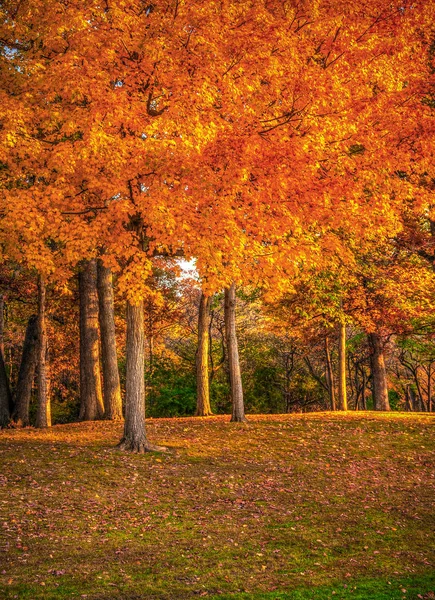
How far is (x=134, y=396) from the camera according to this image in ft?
38.2

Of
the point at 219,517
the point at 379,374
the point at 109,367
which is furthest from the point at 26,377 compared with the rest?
the point at 379,374

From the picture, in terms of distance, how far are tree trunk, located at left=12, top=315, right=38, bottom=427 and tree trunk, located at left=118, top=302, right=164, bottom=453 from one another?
7.85m

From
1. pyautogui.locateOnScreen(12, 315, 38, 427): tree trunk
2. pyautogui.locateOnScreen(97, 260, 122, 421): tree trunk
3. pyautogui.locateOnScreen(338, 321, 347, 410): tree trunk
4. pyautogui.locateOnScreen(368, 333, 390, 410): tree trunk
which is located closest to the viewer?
pyautogui.locateOnScreen(97, 260, 122, 421): tree trunk

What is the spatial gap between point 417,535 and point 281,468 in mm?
3695

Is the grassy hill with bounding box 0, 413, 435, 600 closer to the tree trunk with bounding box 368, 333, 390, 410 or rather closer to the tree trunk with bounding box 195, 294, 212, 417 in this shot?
the tree trunk with bounding box 195, 294, 212, 417

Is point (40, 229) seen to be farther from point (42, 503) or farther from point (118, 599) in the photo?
point (118, 599)

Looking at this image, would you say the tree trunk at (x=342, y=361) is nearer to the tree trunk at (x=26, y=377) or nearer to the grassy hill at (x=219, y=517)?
the grassy hill at (x=219, y=517)

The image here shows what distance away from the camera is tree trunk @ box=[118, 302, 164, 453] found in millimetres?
11586

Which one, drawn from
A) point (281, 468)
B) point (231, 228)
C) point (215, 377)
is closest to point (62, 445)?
point (281, 468)

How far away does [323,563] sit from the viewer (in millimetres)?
6453

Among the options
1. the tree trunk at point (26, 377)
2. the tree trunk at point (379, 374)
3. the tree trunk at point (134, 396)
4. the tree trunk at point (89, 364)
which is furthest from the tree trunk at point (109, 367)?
the tree trunk at point (379, 374)

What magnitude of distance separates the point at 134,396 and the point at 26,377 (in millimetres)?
8616

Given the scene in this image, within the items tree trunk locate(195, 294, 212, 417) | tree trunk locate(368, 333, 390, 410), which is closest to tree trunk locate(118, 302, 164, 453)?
tree trunk locate(195, 294, 212, 417)

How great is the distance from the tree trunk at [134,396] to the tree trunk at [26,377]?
7.85 meters
